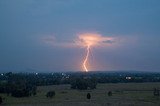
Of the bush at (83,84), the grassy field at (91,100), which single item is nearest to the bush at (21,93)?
the grassy field at (91,100)

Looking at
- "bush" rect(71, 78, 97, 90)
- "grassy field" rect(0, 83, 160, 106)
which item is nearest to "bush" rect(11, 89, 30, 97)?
"grassy field" rect(0, 83, 160, 106)

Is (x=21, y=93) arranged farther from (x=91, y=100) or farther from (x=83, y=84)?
(x=83, y=84)

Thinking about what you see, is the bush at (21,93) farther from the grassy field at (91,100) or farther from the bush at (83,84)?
the bush at (83,84)

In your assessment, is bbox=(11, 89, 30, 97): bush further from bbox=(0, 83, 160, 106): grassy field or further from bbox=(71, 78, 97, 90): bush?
bbox=(71, 78, 97, 90): bush

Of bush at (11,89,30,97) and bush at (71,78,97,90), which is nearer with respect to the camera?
bush at (11,89,30,97)

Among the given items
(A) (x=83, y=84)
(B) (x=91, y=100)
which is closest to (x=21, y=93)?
(B) (x=91, y=100)

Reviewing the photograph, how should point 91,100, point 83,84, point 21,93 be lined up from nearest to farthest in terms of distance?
point 91,100, point 21,93, point 83,84

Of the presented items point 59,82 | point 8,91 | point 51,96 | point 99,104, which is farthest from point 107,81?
point 99,104

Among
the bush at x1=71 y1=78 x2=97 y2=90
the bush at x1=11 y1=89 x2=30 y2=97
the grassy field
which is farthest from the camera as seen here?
the bush at x1=71 y1=78 x2=97 y2=90

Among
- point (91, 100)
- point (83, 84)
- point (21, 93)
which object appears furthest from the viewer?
point (83, 84)

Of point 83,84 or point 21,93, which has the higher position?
point 83,84

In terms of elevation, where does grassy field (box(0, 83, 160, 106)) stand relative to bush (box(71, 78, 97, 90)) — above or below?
below

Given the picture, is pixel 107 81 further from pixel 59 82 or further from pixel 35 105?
pixel 35 105

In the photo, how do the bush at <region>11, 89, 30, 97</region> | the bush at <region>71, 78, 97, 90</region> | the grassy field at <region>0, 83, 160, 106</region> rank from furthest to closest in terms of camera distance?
the bush at <region>71, 78, 97, 90</region>, the bush at <region>11, 89, 30, 97</region>, the grassy field at <region>0, 83, 160, 106</region>
